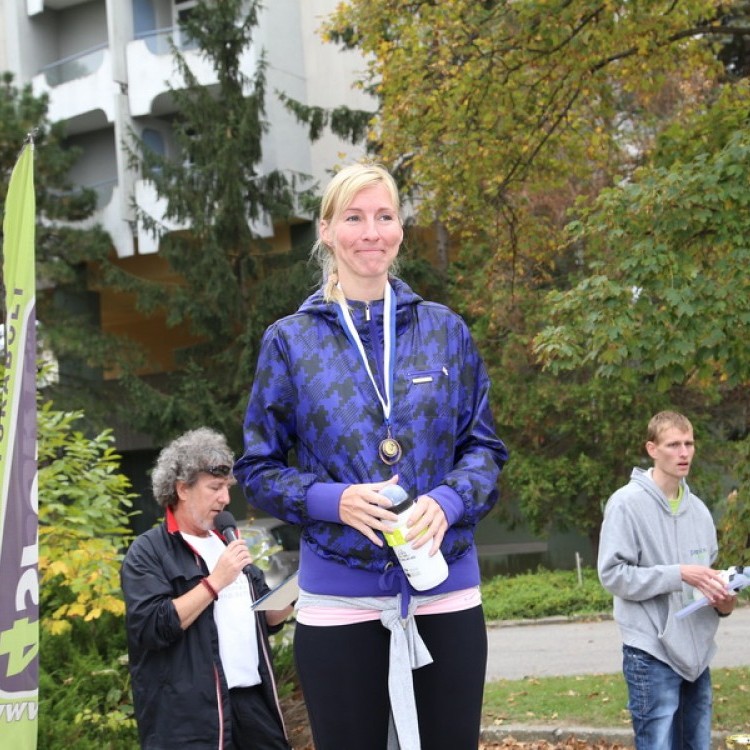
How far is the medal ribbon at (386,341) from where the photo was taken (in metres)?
2.57

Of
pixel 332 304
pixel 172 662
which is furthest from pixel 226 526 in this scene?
pixel 332 304

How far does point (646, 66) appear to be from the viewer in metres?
13.1

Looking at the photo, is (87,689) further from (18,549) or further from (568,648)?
(568,648)

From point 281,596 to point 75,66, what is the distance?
29270 millimetres

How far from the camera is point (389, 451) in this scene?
2520 millimetres

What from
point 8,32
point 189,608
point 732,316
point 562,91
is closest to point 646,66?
point 562,91

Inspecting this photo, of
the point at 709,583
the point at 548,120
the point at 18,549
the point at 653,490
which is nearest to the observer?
the point at 18,549

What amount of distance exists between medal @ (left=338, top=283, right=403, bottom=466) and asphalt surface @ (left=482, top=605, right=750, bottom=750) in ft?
20.3

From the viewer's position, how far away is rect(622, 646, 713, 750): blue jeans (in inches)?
219

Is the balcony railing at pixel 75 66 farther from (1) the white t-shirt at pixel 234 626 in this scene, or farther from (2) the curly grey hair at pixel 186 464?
(1) the white t-shirt at pixel 234 626

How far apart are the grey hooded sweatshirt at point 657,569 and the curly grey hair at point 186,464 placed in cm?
204

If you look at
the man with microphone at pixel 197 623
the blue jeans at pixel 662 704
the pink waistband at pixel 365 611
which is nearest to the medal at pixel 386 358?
the pink waistband at pixel 365 611

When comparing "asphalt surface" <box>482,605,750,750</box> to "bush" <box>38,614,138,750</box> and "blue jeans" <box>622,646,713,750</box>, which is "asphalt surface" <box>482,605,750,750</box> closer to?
"blue jeans" <box>622,646,713,750</box>

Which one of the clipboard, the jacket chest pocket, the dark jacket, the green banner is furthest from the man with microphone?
the jacket chest pocket
